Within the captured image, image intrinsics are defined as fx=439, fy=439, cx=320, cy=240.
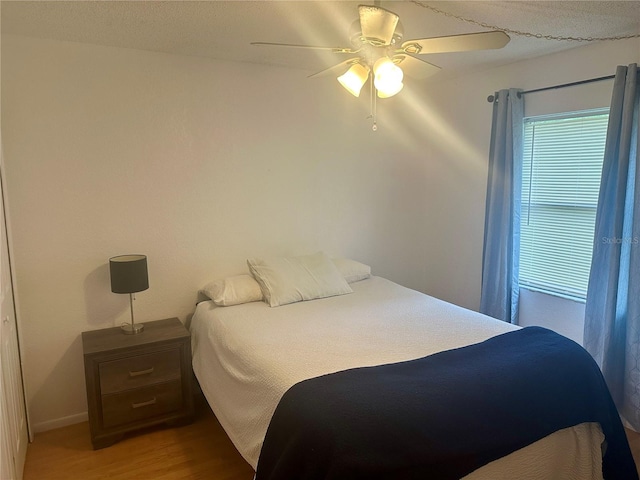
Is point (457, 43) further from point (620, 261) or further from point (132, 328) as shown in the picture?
point (132, 328)

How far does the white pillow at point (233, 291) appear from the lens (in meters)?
2.86

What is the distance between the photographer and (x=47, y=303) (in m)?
2.66

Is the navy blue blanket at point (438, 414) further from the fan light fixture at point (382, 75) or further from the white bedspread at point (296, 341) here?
the fan light fixture at point (382, 75)

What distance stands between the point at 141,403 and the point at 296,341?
109 cm

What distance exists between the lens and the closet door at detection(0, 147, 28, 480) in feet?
6.26

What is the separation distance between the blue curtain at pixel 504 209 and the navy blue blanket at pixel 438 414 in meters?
1.20

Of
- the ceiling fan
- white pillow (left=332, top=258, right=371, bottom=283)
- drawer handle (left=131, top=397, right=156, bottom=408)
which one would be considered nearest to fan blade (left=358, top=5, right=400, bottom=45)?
the ceiling fan

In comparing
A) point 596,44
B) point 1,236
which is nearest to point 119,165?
point 1,236

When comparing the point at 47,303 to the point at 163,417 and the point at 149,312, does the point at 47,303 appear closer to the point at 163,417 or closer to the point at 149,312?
the point at 149,312

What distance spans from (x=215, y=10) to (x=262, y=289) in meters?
1.67

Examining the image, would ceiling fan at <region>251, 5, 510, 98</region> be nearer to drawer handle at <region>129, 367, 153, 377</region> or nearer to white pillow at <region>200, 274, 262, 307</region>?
white pillow at <region>200, 274, 262, 307</region>

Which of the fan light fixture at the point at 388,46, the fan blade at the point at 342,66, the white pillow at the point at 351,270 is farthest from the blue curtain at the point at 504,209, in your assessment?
the fan blade at the point at 342,66

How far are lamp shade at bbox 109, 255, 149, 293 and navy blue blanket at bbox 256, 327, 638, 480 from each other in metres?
1.34

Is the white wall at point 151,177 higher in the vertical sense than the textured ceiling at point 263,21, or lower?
lower
